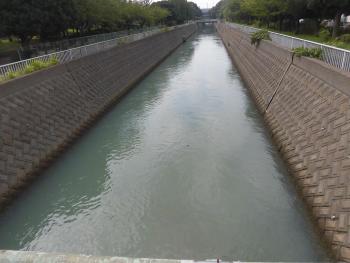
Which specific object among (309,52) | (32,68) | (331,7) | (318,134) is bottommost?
(318,134)

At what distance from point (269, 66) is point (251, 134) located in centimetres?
635

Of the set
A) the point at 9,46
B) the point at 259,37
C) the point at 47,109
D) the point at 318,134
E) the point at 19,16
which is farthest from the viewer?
the point at 9,46

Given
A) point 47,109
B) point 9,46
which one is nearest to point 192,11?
point 9,46

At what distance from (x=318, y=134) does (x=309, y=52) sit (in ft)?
15.6

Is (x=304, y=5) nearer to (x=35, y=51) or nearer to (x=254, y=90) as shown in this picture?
(x=254, y=90)

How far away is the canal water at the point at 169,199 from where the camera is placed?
6.91 meters

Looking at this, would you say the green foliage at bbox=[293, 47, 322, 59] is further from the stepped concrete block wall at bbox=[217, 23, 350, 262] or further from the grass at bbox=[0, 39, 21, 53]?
the grass at bbox=[0, 39, 21, 53]

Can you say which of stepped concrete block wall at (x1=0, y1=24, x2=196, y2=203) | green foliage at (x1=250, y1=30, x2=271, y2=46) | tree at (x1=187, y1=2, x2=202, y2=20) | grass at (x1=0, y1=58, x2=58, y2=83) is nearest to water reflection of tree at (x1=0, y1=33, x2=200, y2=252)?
stepped concrete block wall at (x1=0, y1=24, x2=196, y2=203)

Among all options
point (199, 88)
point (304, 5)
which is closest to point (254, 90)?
point (199, 88)

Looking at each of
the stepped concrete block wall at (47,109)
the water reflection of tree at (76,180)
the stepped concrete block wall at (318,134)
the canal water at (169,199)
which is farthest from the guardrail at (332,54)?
the stepped concrete block wall at (47,109)

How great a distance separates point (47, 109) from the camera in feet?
38.0

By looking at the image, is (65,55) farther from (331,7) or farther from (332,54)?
(331,7)

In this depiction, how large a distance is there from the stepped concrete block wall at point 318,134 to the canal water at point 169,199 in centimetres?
57

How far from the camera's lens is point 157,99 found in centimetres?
1889
